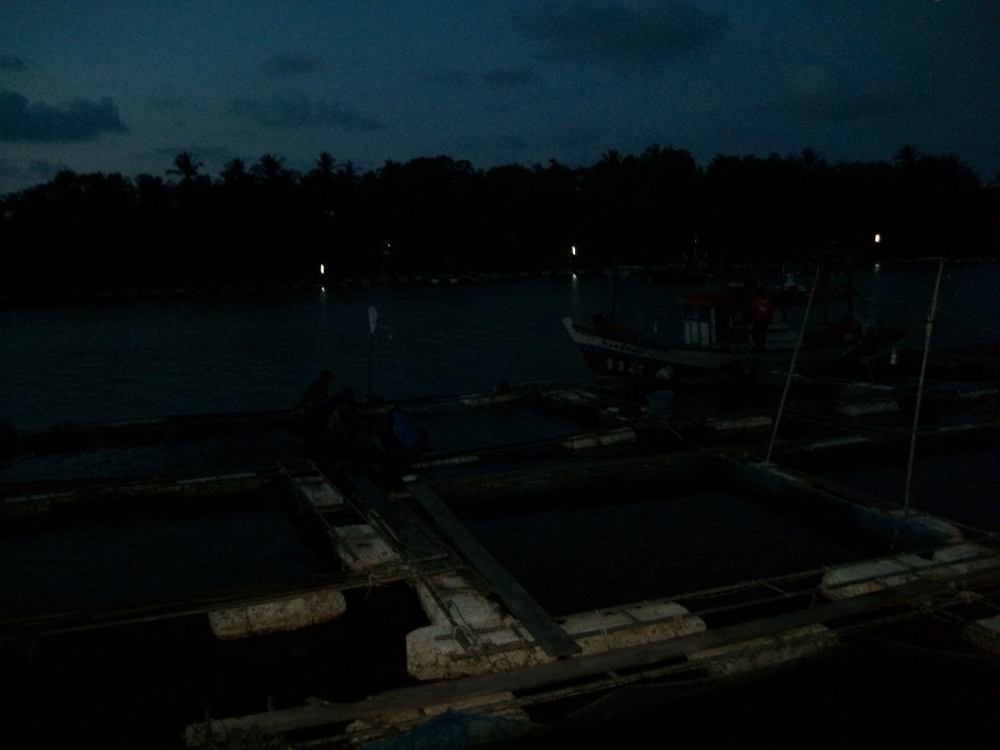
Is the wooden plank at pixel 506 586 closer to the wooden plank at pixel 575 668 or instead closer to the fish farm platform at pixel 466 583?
the fish farm platform at pixel 466 583

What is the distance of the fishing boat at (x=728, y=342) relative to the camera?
21.0 metres

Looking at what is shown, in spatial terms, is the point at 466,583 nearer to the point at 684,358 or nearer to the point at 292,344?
the point at 684,358

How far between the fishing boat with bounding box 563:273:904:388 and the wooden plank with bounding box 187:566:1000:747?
13792 mm

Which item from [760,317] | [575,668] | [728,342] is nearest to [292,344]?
[728,342]

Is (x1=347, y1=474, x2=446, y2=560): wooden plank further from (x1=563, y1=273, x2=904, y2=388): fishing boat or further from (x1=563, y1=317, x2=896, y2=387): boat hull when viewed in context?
(x1=563, y1=273, x2=904, y2=388): fishing boat

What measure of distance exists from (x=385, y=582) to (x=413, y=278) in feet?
228

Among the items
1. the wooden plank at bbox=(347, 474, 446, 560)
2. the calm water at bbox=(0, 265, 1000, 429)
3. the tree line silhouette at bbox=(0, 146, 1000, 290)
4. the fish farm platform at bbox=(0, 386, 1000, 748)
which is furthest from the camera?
the tree line silhouette at bbox=(0, 146, 1000, 290)

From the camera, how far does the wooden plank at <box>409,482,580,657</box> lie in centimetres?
641

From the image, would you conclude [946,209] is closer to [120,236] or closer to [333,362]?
[333,362]

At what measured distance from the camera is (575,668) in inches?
236

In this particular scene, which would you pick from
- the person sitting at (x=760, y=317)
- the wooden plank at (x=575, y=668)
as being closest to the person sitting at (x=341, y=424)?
the wooden plank at (x=575, y=668)

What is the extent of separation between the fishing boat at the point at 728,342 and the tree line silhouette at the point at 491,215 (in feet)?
170

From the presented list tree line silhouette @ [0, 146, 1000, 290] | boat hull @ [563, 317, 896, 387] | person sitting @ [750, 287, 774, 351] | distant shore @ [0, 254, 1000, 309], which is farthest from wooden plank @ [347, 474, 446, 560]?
tree line silhouette @ [0, 146, 1000, 290]

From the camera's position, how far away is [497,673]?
5.89 metres
